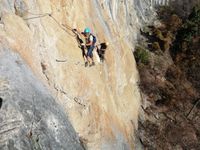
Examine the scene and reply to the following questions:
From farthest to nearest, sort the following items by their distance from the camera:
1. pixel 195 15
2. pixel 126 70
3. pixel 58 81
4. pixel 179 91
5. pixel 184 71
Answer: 1. pixel 195 15
2. pixel 184 71
3. pixel 179 91
4. pixel 126 70
5. pixel 58 81

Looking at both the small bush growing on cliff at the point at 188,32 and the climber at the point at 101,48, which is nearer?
the climber at the point at 101,48

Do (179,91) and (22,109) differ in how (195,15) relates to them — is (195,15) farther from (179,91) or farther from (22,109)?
(22,109)

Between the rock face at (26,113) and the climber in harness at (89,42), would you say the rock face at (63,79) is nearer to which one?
Result: the rock face at (26,113)

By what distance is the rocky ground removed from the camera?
1110 inches

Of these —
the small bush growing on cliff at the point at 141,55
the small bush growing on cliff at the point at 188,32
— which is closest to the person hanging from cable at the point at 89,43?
the small bush growing on cliff at the point at 141,55

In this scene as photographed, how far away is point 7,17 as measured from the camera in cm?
1554

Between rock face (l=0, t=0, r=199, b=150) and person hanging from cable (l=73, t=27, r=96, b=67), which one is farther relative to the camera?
person hanging from cable (l=73, t=27, r=96, b=67)

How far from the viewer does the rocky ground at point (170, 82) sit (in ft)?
92.5

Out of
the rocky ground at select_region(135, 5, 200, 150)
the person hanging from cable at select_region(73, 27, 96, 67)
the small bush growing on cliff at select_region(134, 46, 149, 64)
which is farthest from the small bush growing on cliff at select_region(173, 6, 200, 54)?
the person hanging from cable at select_region(73, 27, 96, 67)

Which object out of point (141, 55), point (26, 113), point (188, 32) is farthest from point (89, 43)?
point (188, 32)

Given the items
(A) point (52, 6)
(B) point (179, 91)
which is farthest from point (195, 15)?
(A) point (52, 6)

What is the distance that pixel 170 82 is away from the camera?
3212cm

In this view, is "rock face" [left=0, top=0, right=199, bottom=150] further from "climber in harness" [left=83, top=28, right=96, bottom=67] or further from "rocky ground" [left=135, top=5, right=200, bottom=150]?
"rocky ground" [left=135, top=5, right=200, bottom=150]

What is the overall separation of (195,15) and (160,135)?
12.4 metres
